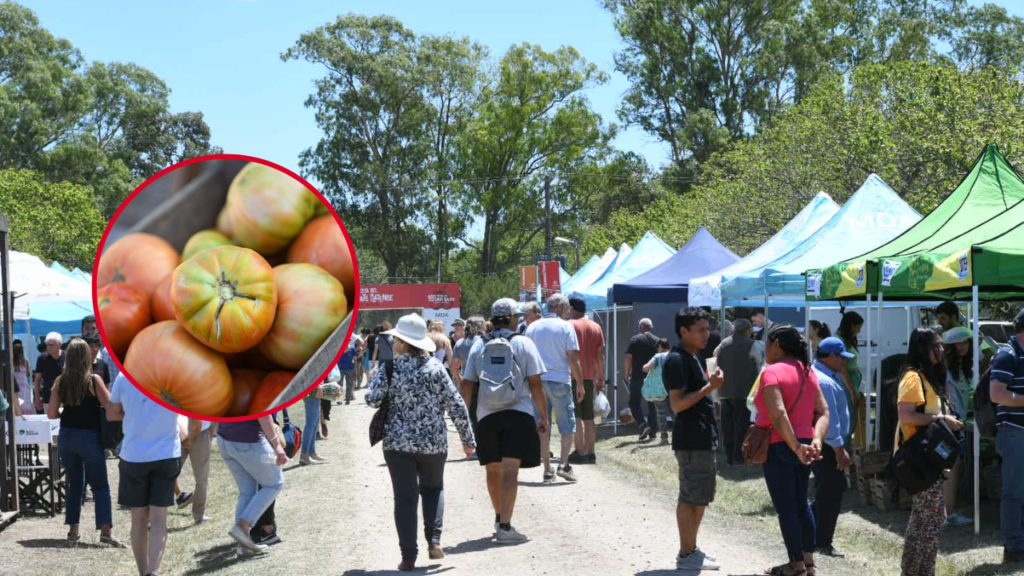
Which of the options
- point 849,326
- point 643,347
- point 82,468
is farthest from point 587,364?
point 82,468

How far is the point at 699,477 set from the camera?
6.69 metres

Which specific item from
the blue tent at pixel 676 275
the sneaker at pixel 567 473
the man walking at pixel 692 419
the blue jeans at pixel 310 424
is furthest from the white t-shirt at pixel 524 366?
the blue tent at pixel 676 275

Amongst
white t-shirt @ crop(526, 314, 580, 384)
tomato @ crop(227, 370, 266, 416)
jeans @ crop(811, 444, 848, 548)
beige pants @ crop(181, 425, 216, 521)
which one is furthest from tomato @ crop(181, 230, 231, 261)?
white t-shirt @ crop(526, 314, 580, 384)

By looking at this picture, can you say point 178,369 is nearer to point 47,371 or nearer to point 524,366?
point 524,366

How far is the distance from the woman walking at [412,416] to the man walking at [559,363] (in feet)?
12.9

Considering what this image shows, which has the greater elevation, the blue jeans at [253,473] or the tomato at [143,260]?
the tomato at [143,260]

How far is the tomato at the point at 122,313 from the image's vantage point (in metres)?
2.15

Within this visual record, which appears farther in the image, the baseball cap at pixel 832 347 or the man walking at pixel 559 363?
the man walking at pixel 559 363

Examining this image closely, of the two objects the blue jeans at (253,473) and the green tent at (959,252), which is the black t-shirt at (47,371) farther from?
the green tent at (959,252)

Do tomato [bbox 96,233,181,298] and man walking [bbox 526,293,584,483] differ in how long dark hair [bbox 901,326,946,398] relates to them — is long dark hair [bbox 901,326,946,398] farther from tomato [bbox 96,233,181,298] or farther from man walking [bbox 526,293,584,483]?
tomato [bbox 96,233,181,298]

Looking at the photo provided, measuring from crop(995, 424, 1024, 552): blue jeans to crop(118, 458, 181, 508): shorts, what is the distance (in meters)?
5.58

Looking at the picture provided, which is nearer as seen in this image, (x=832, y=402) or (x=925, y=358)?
(x=925, y=358)

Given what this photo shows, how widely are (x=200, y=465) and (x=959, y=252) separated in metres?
7.04

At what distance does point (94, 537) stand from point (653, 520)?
5075 mm
